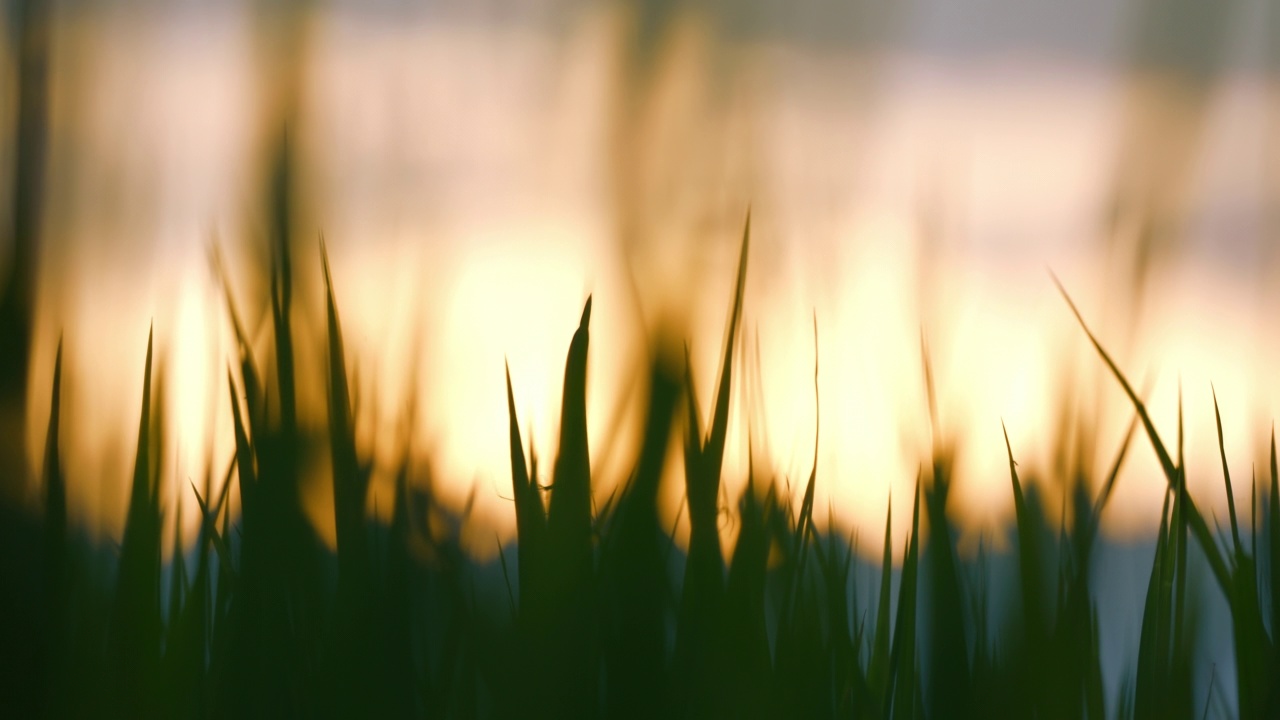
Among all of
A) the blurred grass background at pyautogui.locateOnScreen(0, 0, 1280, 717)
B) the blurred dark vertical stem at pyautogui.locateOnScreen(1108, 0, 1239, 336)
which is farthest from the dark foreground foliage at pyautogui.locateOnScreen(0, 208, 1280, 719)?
the blurred dark vertical stem at pyautogui.locateOnScreen(1108, 0, 1239, 336)

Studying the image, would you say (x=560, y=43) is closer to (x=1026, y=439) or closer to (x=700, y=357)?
(x=700, y=357)

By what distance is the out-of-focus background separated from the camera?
520mm

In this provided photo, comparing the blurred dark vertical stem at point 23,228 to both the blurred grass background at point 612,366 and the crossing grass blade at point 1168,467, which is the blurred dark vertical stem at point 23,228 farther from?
the crossing grass blade at point 1168,467

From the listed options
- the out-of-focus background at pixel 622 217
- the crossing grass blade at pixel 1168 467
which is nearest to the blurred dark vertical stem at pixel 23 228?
the out-of-focus background at pixel 622 217

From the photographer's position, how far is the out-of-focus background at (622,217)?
52 centimetres

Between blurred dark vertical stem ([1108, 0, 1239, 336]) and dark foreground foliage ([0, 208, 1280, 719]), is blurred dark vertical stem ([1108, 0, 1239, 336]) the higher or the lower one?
the higher one

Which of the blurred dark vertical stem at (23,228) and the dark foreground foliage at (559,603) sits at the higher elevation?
the blurred dark vertical stem at (23,228)

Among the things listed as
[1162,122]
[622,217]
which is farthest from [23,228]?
[1162,122]

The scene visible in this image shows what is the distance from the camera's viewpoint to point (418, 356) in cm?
52

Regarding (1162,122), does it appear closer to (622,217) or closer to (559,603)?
(622,217)

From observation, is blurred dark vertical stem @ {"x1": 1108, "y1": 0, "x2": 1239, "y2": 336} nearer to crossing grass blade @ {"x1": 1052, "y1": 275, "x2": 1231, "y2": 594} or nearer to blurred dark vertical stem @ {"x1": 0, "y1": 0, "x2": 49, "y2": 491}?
crossing grass blade @ {"x1": 1052, "y1": 275, "x2": 1231, "y2": 594}

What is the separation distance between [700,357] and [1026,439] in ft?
0.62

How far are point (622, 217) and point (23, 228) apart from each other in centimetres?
33

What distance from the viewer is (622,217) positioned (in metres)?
0.52
